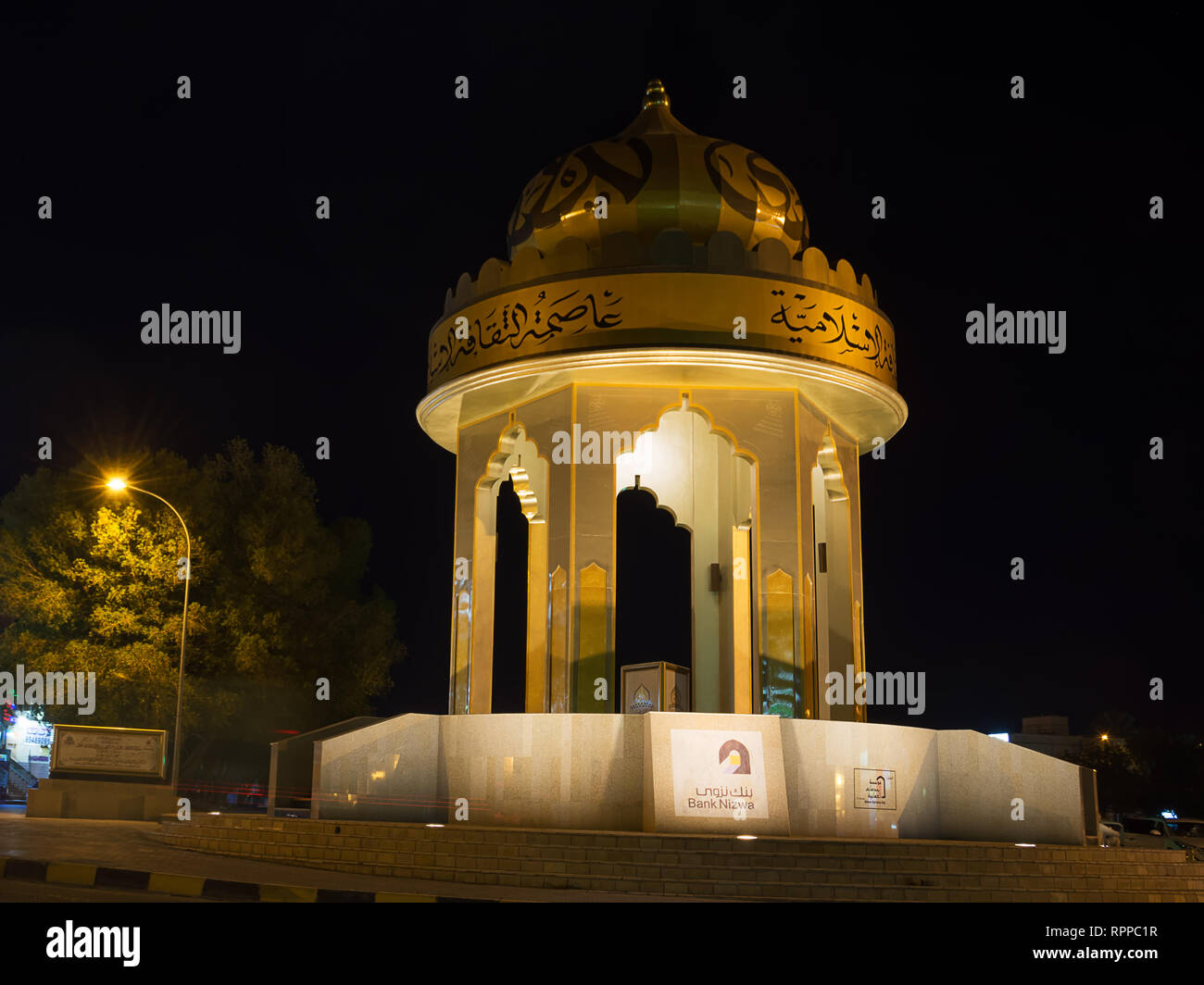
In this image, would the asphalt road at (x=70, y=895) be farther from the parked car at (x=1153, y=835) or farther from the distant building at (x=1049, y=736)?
the distant building at (x=1049, y=736)

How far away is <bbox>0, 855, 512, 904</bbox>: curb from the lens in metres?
11.8

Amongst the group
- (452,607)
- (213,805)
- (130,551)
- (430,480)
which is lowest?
(213,805)

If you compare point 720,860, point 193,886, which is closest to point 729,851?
point 720,860

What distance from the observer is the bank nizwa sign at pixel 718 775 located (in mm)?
16984

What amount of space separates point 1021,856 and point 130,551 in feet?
83.2

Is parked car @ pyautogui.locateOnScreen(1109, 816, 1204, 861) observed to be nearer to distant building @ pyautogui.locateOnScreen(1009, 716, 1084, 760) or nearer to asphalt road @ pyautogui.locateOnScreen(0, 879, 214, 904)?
asphalt road @ pyautogui.locateOnScreen(0, 879, 214, 904)

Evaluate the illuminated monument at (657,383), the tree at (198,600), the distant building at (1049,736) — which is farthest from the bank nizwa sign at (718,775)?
the distant building at (1049,736)

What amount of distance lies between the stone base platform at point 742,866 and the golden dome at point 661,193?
34.5 ft

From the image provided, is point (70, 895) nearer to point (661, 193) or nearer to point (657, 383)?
point (657, 383)

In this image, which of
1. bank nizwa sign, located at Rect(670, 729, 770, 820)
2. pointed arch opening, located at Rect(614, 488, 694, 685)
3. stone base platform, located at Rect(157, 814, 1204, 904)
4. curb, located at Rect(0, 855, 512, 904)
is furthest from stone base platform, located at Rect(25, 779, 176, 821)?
pointed arch opening, located at Rect(614, 488, 694, 685)

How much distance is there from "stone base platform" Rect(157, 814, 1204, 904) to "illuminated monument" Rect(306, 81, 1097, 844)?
2225mm
